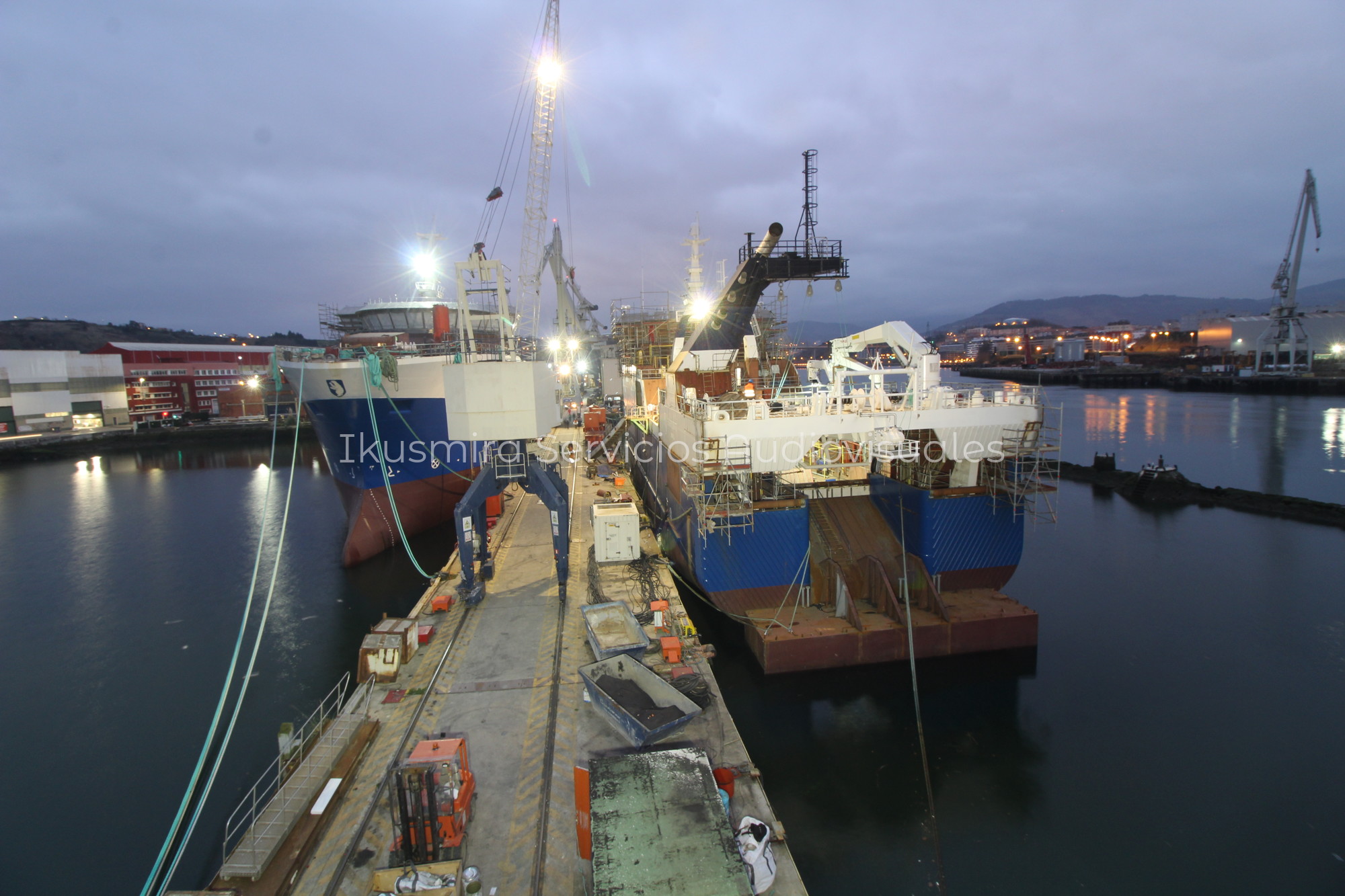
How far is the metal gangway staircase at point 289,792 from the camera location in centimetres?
599

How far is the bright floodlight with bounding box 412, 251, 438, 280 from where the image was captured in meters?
32.7

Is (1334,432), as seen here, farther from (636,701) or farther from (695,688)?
(636,701)

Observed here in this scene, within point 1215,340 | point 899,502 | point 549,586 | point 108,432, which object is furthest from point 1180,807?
point 1215,340

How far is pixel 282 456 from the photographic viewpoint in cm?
4900

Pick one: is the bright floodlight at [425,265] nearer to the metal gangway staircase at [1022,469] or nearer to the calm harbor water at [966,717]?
the calm harbor water at [966,717]

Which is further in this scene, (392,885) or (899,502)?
(899,502)

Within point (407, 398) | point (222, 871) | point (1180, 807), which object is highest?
point (407, 398)

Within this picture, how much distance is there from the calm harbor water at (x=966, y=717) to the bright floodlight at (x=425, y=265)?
18597 millimetres

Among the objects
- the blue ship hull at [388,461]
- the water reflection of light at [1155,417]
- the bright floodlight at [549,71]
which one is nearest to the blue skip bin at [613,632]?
the blue ship hull at [388,461]

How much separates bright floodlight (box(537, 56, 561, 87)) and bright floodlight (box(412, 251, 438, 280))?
454 inches

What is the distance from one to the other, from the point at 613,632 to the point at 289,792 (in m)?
5.13

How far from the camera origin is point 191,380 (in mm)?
62750

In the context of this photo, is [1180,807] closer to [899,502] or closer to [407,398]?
[899,502]

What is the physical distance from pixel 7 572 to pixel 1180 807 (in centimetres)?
3424
